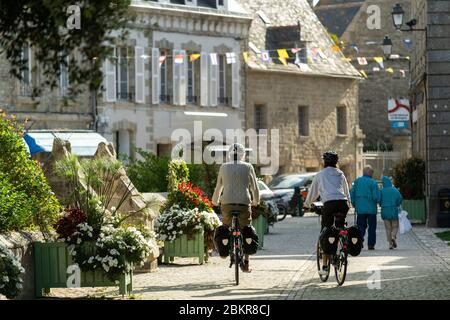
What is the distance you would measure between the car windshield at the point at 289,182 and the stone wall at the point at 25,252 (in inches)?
1167

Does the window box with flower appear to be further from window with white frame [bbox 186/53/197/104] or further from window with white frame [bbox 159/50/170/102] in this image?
window with white frame [bbox 186/53/197/104]

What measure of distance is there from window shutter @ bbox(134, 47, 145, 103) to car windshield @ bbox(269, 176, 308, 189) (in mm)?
5369

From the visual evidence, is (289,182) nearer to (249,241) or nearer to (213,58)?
(213,58)

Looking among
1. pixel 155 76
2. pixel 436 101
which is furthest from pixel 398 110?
pixel 436 101

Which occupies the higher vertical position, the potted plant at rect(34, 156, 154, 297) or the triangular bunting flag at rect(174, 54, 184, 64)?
the triangular bunting flag at rect(174, 54, 184, 64)

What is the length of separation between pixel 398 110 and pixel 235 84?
252 inches

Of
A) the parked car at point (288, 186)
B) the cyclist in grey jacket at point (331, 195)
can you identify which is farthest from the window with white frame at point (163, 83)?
the cyclist in grey jacket at point (331, 195)

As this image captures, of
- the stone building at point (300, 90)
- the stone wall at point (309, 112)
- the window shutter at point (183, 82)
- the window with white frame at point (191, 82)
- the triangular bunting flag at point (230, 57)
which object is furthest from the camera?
the stone building at point (300, 90)

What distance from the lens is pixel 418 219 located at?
36312 millimetres

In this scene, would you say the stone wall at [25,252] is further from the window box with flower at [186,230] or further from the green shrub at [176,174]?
the green shrub at [176,174]

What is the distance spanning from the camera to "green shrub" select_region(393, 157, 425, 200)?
36812 millimetres

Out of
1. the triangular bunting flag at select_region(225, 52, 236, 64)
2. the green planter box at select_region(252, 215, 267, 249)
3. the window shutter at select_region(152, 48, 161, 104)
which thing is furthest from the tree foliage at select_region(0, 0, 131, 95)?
the triangular bunting flag at select_region(225, 52, 236, 64)

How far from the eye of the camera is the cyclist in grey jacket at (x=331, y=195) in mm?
16938

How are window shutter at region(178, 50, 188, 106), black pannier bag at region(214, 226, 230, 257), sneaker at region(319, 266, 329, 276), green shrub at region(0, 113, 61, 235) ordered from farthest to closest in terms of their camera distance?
window shutter at region(178, 50, 188, 106), black pannier bag at region(214, 226, 230, 257), sneaker at region(319, 266, 329, 276), green shrub at region(0, 113, 61, 235)
